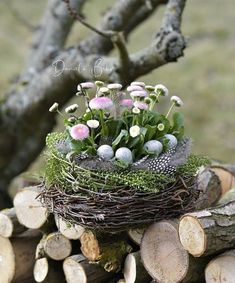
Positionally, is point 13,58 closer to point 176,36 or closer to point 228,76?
point 228,76

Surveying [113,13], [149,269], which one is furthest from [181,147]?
[113,13]

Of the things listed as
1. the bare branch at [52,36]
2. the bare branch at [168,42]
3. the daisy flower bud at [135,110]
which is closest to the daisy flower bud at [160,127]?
the daisy flower bud at [135,110]

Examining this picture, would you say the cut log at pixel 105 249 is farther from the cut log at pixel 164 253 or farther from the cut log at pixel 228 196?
the cut log at pixel 228 196

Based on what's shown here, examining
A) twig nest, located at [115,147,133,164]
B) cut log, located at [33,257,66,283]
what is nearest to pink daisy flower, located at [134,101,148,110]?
twig nest, located at [115,147,133,164]

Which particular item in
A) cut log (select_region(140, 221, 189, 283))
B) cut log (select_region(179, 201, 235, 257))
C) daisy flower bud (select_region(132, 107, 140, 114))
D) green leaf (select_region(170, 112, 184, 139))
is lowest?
cut log (select_region(140, 221, 189, 283))

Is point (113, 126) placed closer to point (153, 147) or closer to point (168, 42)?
point (153, 147)

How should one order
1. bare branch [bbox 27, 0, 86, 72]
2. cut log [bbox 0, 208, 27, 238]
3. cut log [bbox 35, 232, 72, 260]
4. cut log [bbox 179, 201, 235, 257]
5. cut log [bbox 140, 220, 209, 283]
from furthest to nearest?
1. bare branch [bbox 27, 0, 86, 72]
2. cut log [bbox 0, 208, 27, 238]
3. cut log [bbox 35, 232, 72, 260]
4. cut log [bbox 140, 220, 209, 283]
5. cut log [bbox 179, 201, 235, 257]

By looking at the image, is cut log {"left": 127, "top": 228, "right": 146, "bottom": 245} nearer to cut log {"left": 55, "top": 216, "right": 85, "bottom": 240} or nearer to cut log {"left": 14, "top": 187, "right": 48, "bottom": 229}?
cut log {"left": 55, "top": 216, "right": 85, "bottom": 240}
